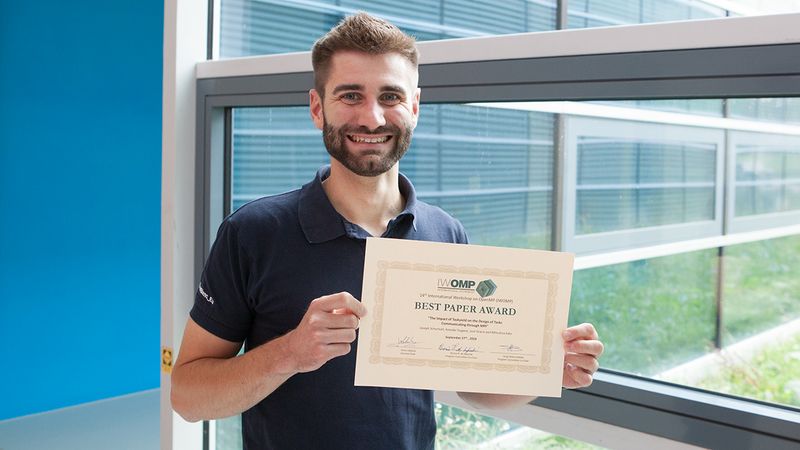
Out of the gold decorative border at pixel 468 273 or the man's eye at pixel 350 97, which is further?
the man's eye at pixel 350 97

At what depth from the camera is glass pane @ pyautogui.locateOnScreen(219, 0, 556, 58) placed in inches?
79.1

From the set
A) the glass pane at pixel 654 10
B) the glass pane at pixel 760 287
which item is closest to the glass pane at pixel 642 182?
the glass pane at pixel 760 287

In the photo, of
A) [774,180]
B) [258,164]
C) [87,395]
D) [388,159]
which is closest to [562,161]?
[774,180]

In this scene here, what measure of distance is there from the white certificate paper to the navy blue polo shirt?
0.49ft

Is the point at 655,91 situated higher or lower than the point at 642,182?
higher

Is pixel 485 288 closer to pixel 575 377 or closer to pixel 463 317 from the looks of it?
pixel 463 317

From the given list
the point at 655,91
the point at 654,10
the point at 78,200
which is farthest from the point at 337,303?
the point at 78,200

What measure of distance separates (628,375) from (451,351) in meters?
0.69

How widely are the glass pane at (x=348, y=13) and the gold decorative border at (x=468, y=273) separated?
84cm

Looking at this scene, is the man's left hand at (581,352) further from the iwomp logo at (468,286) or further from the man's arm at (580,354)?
the iwomp logo at (468,286)

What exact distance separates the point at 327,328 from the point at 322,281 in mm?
222

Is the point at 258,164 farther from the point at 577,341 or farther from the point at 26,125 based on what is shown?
the point at 26,125

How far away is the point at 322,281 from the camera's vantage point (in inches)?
57.4

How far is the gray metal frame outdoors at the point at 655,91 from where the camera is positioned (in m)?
1.54
